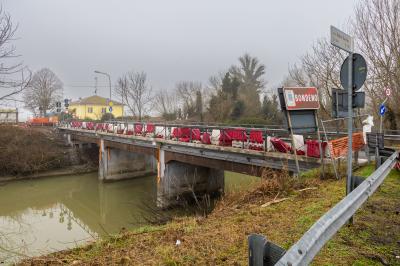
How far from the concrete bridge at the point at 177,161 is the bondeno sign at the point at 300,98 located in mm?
2031

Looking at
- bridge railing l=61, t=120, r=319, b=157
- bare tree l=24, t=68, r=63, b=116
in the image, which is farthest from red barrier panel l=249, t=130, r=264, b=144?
bare tree l=24, t=68, r=63, b=116

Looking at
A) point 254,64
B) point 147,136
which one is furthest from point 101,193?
point 254,64

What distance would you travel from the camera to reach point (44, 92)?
60000mm

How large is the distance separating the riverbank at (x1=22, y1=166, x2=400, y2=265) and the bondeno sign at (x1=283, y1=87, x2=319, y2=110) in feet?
9.25

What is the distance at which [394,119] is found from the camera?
60.5 ft

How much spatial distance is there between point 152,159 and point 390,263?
1055 inches

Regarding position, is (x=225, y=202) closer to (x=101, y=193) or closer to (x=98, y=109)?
(x=101, y=193)

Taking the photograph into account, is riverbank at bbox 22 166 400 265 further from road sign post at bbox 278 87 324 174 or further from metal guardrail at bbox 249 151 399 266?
road sign post at bbox 278 87 324 174

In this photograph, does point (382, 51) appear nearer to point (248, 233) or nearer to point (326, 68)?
point (326, 68)

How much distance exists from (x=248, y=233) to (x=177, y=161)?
14.6 metres

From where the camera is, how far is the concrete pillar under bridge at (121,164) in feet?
88.8

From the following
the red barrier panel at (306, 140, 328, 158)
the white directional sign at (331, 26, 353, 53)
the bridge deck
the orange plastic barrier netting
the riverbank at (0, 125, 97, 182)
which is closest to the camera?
the white directional sign at (331, 26, 353, 53)

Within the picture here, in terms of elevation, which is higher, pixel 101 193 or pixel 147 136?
pixel 147 136

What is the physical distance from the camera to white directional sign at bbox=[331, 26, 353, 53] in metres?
3.88
